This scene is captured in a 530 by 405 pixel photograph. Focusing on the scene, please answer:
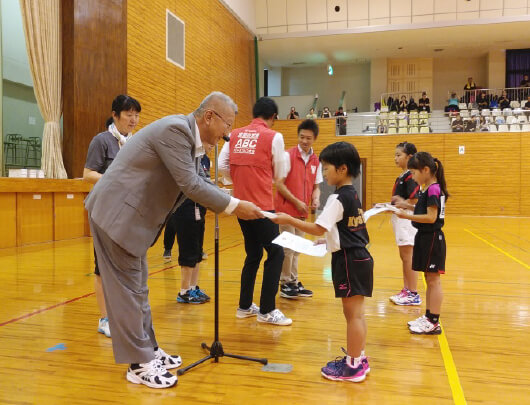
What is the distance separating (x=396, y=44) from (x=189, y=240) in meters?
16.5

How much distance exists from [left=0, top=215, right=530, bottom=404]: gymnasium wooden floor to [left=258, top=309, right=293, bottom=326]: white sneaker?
1.9 inches

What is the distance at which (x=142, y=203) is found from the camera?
6.79ft

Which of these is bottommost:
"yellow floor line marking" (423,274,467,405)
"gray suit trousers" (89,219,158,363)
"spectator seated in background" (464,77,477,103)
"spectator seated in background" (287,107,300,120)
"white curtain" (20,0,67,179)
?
"yellow floor line marking" (423,274,467,405)

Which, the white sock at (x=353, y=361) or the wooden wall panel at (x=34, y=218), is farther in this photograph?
the wooden wall panel at (x=34, y=218)

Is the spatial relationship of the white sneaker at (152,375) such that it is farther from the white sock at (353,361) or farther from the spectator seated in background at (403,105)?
the spectator seated in background at (403,105)

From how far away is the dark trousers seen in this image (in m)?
3.06

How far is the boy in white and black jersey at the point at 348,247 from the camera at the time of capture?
7.32 ft

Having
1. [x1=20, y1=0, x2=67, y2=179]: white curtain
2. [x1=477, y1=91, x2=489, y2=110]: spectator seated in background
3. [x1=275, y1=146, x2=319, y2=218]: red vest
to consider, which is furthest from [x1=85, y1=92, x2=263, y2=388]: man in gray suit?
[x1=477, y1=91, x2=489, y2=110]: spectator seated in background

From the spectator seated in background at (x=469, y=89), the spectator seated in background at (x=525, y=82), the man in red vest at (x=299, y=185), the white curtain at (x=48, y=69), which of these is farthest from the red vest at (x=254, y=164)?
the spectator seated in background at (x=525, y=82)

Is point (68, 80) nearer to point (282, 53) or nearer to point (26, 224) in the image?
point (26, 224)

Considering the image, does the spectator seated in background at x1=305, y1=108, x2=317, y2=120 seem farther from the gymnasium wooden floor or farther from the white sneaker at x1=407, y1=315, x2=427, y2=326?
the white sneaker at x1=407, y1=315, x2=427, y2=326

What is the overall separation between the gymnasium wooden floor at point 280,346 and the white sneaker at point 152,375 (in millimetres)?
34

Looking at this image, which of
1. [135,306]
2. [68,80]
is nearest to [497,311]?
[135,306]

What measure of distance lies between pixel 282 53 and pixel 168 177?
17.7 meters
